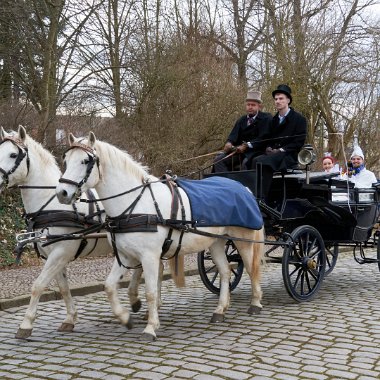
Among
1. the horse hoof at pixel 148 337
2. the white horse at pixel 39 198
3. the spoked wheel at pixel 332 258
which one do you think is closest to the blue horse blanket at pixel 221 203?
the white horse at pixel 39 198

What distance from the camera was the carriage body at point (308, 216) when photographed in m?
7.19

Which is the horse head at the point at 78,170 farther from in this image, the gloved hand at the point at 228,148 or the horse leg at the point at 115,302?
the gloved hand at the point at 228,148

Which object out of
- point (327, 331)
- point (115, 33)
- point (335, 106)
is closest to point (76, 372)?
point (327, 331)

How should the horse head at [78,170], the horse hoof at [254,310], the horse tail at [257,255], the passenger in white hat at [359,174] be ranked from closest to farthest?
the horse head at [78,170] → the horse hoof at [254,310] → the horse tail at [257,255] → the passenger in white hat at [359,174]

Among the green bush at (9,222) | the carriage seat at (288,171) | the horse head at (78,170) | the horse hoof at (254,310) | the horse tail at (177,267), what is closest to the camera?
the horse head at (78,170)

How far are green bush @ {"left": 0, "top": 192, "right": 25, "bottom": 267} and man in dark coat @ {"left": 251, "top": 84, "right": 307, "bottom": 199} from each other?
19.1ft

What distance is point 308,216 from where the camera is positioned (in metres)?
7.88

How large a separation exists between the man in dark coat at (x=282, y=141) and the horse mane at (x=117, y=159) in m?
1.84

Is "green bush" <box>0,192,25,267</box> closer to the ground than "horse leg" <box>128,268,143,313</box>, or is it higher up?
higher up

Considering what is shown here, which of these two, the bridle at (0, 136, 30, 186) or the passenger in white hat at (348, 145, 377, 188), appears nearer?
the bridle at (0, 136, 30, 186)

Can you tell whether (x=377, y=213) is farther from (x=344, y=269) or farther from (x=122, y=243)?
(x=122, y=243)

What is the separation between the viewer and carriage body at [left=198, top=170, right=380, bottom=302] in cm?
719

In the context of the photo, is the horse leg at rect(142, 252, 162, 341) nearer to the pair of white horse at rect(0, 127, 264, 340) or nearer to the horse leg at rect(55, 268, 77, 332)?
the pair of white horse at rect(0, 127, 264, 340)

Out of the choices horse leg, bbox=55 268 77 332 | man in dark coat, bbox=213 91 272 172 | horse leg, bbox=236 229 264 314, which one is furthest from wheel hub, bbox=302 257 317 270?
horse leg, bbox=55 268 77 332
